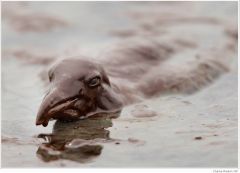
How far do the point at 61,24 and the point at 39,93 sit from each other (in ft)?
10.8

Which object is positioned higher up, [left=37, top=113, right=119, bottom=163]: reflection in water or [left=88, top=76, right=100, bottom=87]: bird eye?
[left=88, top=76, right=100, bottom=87]: bird eye

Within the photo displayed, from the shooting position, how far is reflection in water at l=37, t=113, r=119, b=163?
Answer: 5.28 meters

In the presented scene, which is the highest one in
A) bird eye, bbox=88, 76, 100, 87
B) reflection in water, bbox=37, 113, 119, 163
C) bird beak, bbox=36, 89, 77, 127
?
bird eye, bbox=88, 76, 100, 87

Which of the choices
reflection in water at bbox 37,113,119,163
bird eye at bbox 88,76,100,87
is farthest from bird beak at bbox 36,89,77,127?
bird eye at bbox 88,76,100,87

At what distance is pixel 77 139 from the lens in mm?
5605

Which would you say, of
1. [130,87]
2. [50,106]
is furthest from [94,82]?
[130,87]

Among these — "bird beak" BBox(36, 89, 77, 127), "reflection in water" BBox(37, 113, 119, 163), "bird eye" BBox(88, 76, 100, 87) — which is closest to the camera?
"reflection in water" BBox(37, 113, 119, 163)

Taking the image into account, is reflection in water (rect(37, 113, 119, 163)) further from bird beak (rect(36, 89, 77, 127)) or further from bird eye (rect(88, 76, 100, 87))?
bird eye (rect(88, 76, 100, 87))

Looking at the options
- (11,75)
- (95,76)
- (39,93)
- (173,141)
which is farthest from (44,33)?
(173,141)

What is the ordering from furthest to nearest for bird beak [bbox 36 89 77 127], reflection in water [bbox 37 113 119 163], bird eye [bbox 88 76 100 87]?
1. bird eye [bbox 88 76 100 87]
2. bird beak [bbox 36 89 77 127]
3. reflection in water [bbox 37 113 119 163]

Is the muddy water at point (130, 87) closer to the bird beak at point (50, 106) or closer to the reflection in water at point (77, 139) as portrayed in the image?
the reflection in water at point (77, 139)

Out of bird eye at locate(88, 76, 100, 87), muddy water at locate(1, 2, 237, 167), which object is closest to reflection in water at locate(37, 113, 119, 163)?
muddy water at locate(1, 2, 237, 167)

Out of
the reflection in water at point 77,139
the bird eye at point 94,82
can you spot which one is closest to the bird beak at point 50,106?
the reflection in water at point 77,139

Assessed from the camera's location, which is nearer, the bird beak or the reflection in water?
the reflection in water
